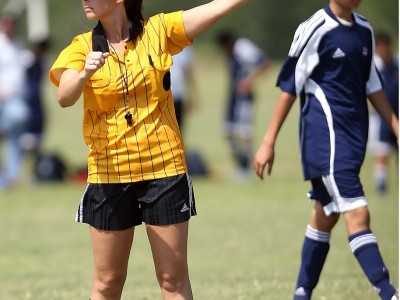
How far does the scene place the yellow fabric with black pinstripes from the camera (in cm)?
550

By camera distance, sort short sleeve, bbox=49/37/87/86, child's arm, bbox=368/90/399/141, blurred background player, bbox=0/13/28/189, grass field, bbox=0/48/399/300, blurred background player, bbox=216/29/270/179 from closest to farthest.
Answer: short sleeve, bbox=49/37/87/86 → child's arm, bbox=368/90/399/141 → grass field, bbox=0/48/399/300 → blurred background player, bbox=0/13/28/189 → blurred background player, bbox=216/29/270/179

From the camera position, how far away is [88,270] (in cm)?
953

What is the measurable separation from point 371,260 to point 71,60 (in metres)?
2.14

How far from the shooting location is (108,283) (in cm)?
568

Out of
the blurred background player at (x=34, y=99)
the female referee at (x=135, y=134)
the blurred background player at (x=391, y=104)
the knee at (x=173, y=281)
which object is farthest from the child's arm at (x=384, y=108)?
the blurred background player at (x=34, y=99)

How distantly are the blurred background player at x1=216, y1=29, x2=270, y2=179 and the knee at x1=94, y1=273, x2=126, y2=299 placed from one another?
38.0ft

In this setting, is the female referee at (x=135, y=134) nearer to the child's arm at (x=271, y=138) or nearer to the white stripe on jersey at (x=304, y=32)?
the child's arm at (x=271, y=138)

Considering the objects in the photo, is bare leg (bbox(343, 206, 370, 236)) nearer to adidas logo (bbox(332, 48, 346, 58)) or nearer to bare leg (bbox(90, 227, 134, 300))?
adidas logo (bbox(332, 48, 346, 58))

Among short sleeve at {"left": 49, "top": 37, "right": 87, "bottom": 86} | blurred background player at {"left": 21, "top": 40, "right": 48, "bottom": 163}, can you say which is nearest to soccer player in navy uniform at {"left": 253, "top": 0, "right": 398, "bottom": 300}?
short sleeve at {"left": 49, "top": 37, "right": 87, "bottom": 86}

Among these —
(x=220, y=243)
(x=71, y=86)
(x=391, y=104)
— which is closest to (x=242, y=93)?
(x=391, y=104)

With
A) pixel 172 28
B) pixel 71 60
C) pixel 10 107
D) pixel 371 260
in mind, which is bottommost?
pixel 10 107

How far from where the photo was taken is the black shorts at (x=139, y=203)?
5.54 meters

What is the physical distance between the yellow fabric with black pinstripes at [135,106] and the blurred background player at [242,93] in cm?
1154

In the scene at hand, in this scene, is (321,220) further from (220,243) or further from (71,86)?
(220,243)
